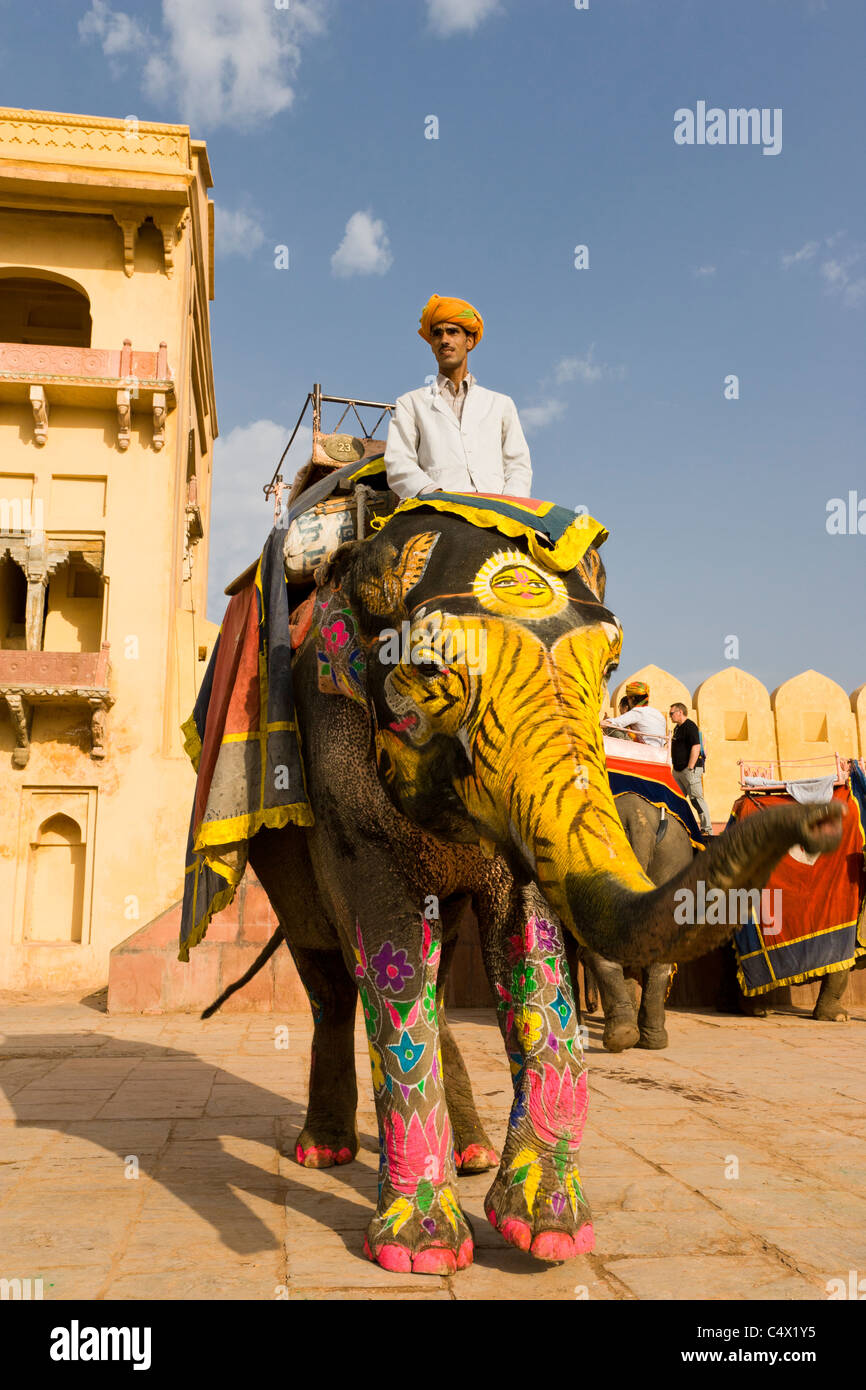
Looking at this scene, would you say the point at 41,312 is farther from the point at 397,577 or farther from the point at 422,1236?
the point at 422,1236

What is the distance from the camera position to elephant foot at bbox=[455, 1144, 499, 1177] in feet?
12.4

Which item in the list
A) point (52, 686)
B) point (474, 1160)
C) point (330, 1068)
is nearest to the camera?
point (474, 1160)

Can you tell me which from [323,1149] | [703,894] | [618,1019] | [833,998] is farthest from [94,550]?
[703,894]

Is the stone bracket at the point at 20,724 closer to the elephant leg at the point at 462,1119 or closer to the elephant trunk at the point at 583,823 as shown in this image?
the elephant leg at the point at 462,1119

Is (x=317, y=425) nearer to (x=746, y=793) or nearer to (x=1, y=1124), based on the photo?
(x=746, y=793)

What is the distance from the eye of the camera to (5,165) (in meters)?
15.5

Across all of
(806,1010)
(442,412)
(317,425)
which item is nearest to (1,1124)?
(442,412)

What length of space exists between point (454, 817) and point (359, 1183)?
1860 millimetres

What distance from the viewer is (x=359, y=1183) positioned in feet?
12.0

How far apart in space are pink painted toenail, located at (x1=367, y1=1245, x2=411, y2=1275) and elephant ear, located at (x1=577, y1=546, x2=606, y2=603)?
1.71m

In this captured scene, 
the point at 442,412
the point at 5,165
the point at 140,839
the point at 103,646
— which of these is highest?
the point at 5,165

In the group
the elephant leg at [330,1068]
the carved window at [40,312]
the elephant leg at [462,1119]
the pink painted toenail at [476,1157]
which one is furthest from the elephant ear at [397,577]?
the carved window at [40,312]

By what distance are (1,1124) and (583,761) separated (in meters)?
3.85

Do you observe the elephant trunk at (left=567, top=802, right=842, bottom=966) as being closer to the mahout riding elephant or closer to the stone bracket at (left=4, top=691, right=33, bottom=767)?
the mahout riding elephant
